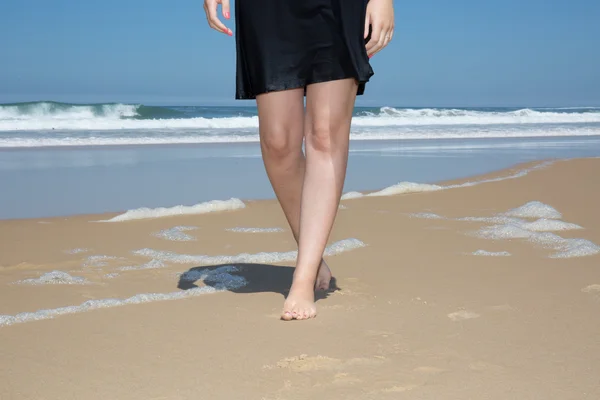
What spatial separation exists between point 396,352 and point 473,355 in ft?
0.70

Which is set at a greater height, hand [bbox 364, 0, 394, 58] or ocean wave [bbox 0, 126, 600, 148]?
hand [bbox 364, 0, 394, 58]

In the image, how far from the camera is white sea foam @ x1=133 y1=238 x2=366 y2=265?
363 cm

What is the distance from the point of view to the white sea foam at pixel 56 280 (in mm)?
3137

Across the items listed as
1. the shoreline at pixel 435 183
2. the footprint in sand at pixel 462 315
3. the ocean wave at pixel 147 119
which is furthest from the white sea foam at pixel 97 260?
the ocean wave at pixel 147 119

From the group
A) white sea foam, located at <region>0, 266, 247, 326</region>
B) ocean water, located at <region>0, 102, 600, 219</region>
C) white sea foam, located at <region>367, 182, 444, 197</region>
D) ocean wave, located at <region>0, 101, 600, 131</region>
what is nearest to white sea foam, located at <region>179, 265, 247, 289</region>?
white sea foam, located at <region>0, 266, 247, 326</region>

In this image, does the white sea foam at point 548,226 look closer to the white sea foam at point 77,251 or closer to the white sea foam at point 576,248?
the white sea foam at point 576,248

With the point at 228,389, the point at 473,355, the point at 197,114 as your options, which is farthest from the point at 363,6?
the point at 197,114

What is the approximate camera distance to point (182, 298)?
288 cm

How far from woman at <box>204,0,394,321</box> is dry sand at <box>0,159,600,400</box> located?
319 mm

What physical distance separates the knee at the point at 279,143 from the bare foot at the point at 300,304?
0.53m

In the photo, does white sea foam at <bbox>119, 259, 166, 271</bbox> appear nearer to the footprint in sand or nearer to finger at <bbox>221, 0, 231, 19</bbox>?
finger at <bbox>221, 0, 231, 19</bbox>

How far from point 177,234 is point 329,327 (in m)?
1.99

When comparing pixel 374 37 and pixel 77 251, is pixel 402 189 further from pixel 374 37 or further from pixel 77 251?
pixel 374 37

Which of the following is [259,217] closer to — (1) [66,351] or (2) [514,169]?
(1) [66,351]
